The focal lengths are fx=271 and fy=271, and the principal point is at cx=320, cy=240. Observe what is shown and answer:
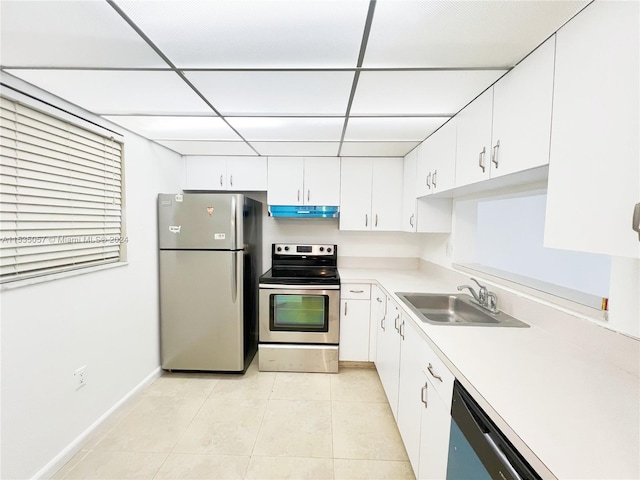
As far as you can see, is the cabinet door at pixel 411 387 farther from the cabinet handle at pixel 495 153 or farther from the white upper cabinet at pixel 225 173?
the white upper cabinet at pixel 225 173

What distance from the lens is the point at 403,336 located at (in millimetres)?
1724

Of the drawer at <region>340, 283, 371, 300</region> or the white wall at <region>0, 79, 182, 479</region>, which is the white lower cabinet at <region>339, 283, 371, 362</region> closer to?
the drawer at <region>340, 283, 371, 300</region>

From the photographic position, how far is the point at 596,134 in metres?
0.81

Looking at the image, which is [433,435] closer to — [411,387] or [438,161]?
[411,387]

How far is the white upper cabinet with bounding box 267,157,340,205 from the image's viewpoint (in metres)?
2.91

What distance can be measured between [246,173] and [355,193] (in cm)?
120

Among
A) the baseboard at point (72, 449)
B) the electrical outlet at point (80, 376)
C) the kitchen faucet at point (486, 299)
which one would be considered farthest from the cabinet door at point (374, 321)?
the electrical outlet at point (80, 376)

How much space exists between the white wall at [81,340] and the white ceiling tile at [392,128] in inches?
70.7

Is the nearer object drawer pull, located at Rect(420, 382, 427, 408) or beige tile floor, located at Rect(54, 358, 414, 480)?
drawer pull, located at Rect(420, 382, 427, 408)

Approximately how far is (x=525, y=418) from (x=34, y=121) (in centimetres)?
248

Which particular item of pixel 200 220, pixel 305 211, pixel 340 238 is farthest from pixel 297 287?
pixel 200 220

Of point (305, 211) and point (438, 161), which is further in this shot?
point (305, 211)

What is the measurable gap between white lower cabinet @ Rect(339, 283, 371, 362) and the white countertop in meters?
1.17

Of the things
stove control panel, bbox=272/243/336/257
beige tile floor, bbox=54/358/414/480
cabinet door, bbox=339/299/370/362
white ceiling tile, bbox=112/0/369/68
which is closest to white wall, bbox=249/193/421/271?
stove control panel, bbox=272/243/336/257
